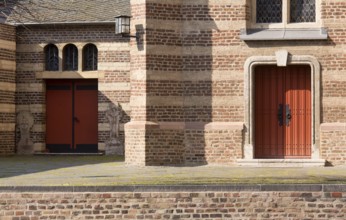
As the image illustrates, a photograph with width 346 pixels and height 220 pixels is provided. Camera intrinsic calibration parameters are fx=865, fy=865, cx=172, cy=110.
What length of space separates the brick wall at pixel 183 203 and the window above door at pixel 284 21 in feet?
21.6

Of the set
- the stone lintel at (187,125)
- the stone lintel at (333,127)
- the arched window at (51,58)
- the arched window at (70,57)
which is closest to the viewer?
the stone lintel at (333,127)

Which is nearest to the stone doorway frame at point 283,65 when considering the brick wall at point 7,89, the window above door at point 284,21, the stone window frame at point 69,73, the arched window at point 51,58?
the window above door at point 284,21

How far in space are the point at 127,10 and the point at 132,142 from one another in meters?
8.05

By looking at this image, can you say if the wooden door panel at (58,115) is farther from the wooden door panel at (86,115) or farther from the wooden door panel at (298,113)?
the wooden door panel at (298,113)

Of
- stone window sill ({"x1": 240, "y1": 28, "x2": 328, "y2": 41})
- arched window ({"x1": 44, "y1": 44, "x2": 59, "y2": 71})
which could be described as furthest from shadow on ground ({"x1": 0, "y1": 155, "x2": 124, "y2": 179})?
stone window sill ({"x1": 240, "y1": 28, "x2": 328, "y2": 41})

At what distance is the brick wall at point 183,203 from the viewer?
14828 mm

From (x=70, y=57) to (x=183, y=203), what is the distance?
14.1 metres

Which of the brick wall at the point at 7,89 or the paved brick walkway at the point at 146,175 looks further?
the brick wall at the point at 7,89

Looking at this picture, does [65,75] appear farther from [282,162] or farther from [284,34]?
[282,162]

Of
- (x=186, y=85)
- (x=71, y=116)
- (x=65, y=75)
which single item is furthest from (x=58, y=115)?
(x=186, y=85)

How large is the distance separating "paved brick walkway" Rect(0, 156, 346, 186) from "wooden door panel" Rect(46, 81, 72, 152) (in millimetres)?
6379

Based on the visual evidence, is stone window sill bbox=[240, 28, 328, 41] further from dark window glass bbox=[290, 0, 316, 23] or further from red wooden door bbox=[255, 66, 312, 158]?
red wooden door bbox=[255, 66, 312, 158]

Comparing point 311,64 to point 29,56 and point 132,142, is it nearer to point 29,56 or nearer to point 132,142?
point 132,142

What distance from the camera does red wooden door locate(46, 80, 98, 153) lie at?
2859 centimetres
